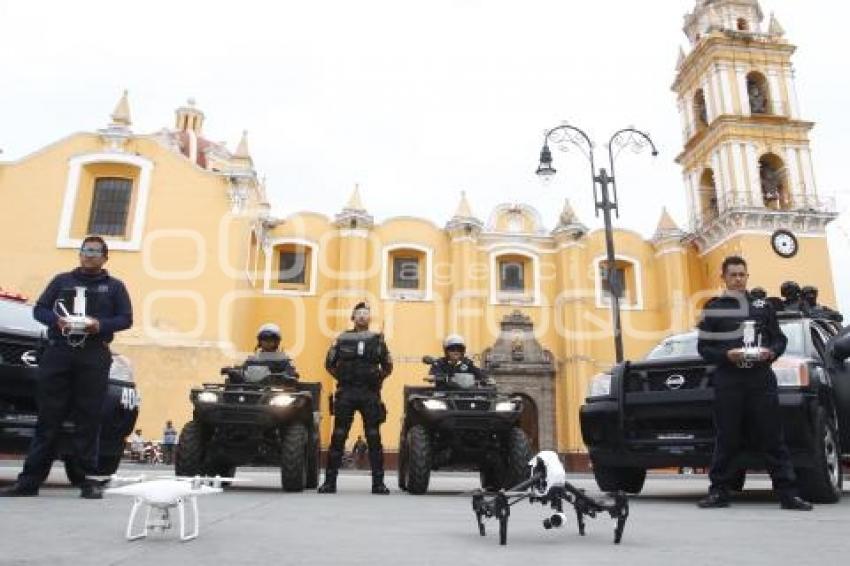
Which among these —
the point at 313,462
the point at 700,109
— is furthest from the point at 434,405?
the point at 700,109

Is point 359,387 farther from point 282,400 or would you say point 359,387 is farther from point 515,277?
point 515,277

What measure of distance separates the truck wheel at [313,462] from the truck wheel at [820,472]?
4.70 metres

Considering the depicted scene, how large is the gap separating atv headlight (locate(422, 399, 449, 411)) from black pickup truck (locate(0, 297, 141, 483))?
2769 millimetres

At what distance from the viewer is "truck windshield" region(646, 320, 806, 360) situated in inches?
252

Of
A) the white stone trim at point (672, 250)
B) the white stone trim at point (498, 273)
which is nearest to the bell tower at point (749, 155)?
the white stone trim at point (672, 250)

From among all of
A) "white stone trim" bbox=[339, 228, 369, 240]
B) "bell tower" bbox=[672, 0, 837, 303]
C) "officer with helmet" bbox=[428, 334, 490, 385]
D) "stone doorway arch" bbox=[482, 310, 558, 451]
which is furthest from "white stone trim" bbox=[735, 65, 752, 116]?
"officer with helmet" bbox=[428, 334, 490, 385]

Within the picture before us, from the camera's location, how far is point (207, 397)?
6688mm

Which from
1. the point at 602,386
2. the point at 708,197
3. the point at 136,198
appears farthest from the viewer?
the point at 708,197

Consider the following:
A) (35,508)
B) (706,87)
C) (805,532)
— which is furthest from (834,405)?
(706,87)

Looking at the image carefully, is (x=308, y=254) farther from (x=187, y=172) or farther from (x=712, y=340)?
(x=712, y=340)

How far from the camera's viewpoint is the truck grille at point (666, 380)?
5.95m

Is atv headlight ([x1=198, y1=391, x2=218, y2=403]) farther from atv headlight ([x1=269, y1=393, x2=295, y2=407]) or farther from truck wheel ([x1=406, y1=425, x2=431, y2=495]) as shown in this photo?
truck wheel ([x1=406, y1=425, x2=431, y2=495])

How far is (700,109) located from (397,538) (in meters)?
31.2

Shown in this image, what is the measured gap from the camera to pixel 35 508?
4.02 meters
